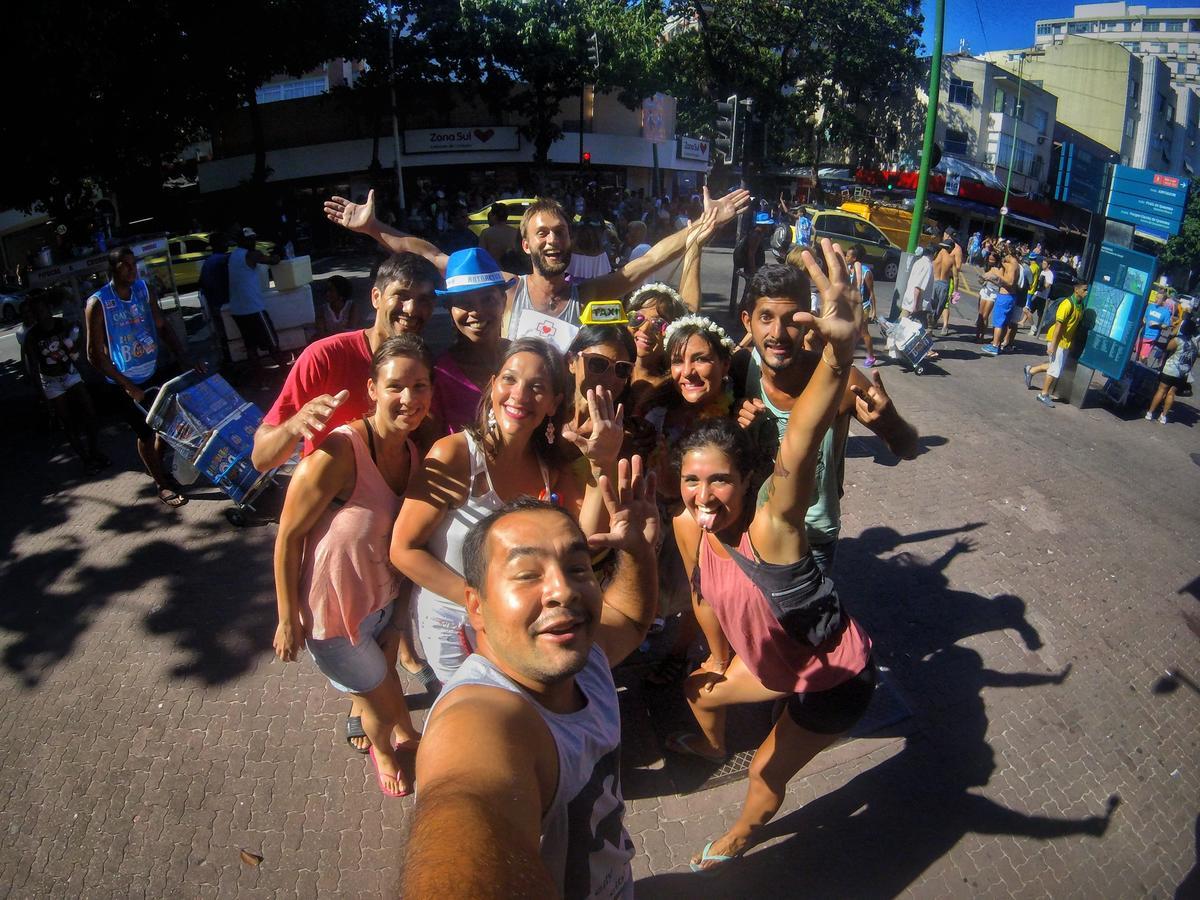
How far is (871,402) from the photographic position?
282cm

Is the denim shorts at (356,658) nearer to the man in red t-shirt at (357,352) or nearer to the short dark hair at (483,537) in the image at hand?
the man in red t-shirt at (357,352)

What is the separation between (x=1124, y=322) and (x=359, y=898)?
9.83 m

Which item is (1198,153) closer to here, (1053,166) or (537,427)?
(1053,166)

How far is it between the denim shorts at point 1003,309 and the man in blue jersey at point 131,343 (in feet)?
38.2

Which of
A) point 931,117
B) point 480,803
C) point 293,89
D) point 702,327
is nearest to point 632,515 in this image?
point 480,803

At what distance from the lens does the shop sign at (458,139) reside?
1142 inches

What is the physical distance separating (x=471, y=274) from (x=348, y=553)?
4.25 feet

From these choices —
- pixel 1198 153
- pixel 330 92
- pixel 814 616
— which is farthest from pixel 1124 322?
pixel 1198 153

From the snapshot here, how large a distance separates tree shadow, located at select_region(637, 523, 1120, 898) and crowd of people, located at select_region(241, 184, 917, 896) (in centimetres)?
24

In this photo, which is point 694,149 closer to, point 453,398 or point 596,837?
point 453,398

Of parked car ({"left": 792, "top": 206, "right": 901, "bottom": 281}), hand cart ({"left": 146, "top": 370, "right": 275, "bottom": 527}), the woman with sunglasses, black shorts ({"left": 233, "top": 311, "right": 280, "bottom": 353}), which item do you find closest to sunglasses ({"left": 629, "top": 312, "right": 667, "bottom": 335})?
the woman with sunglasses

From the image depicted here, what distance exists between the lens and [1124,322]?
8.52m

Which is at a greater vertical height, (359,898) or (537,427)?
(537,427)

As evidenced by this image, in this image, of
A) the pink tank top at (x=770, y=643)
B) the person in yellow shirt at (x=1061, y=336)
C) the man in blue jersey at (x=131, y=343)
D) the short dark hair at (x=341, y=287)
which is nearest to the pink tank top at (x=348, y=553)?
the pink tank top at (x=770, y=643)
